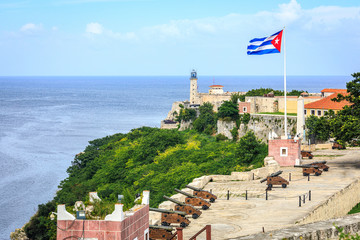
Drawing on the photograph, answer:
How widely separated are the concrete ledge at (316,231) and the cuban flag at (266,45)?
21484 millimetres

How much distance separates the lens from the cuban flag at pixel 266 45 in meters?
31.9

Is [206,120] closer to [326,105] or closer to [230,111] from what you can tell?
[230,111]

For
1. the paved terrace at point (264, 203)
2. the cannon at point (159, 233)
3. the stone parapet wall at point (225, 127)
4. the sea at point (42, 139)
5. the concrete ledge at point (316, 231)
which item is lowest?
the sea at point (42, 139)

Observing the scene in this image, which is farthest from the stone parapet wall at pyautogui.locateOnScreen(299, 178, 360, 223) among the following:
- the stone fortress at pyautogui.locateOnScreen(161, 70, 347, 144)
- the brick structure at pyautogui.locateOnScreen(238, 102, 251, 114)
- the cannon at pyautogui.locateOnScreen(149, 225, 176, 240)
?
the brick structure at pyautogui.locateOnScreen(238, 102, 251, 114)

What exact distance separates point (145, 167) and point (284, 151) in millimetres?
15524

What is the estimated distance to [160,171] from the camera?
135 ft

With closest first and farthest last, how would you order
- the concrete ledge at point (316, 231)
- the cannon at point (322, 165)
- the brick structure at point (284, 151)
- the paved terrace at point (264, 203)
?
the concrete ledge at point (316, 231) < the paved terrace at point (264, 203) < the cannon at point (322, 165) < the brick structure at point (284, 151)

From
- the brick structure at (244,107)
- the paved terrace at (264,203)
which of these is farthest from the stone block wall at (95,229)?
the brick structure at (244,107)

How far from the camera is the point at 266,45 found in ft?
106

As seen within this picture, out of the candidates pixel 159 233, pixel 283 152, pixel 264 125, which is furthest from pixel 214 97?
pixel 159 233

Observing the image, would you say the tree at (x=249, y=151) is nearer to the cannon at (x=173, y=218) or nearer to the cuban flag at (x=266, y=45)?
the cuban flag at (x=266, y=45)

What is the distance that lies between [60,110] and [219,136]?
82.7 meters

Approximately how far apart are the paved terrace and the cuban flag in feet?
21.9

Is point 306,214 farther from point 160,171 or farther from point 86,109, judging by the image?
point 86,109
